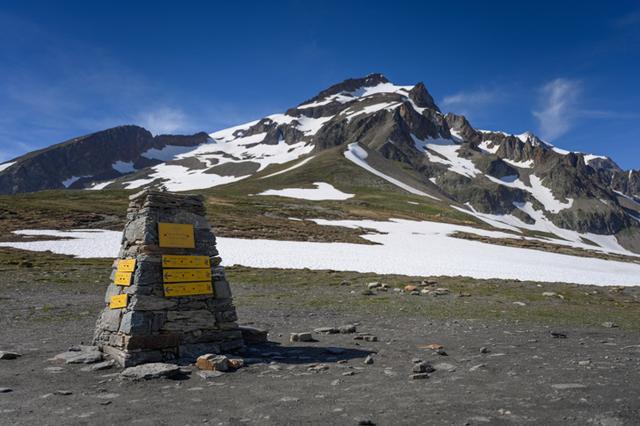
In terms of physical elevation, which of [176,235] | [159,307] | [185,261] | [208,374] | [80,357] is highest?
[176,235]

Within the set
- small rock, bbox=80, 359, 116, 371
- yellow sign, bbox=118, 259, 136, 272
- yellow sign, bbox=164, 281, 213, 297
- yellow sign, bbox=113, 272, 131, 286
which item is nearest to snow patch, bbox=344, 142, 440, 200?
yellow sign, bbox=164, 281, 213, 297

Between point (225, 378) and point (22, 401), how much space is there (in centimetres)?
411

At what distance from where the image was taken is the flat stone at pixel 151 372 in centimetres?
1041

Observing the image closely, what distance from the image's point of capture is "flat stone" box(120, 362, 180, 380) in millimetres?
10406

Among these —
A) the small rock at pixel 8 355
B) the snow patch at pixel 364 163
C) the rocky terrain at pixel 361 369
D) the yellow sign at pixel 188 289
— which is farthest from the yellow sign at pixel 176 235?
the snow patch at pixel 364 163

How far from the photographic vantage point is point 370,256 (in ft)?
143

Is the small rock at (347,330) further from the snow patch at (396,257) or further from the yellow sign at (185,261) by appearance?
the snow patch at (396,257)

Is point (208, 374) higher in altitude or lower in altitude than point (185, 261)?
lower

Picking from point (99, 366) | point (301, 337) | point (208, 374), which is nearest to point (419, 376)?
point (208, 374)

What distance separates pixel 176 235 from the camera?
43.0ft

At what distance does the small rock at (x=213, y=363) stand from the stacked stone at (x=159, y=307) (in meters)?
0.99

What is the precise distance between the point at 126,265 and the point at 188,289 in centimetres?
189

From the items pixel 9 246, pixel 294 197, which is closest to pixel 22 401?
pixel 9 246

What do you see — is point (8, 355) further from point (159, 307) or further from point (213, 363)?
point (213, 363)
